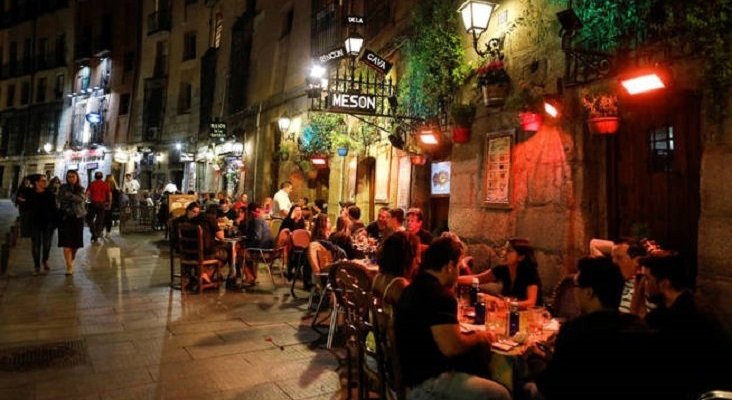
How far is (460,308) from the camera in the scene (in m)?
3.83

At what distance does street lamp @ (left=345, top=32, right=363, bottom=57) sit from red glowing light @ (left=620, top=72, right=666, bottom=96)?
631 centimetres

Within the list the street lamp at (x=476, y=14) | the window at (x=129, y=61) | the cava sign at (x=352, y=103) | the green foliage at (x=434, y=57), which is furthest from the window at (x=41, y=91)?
the street lamp at (x=476, y=14)

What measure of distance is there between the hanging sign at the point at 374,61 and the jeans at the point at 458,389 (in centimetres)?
709

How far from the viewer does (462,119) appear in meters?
7.49

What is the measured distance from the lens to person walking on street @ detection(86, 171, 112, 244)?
14.6m

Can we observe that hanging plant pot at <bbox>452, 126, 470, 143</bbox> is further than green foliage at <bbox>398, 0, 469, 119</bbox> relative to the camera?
No

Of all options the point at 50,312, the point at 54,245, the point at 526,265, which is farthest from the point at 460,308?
the point at 54,245

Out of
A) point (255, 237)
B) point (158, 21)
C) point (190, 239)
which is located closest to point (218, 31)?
point (158, 21)

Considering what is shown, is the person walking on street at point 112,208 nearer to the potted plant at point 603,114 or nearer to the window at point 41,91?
the potted plant at point 603,114

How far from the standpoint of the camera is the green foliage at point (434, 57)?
7777 millimetres

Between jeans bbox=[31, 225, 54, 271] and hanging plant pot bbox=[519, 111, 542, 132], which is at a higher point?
hanging plant pot bbox=[519, 111, 542, 132]

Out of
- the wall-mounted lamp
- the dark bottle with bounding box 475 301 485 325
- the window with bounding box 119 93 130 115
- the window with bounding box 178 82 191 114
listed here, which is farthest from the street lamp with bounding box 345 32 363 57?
the window with bounding box 119 93 130 115

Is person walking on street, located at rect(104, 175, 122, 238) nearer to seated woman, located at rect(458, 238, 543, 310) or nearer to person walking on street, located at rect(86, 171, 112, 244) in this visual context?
person walking on street, located at rect(86, 171, 112, 244)

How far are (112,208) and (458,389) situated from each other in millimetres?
17939
